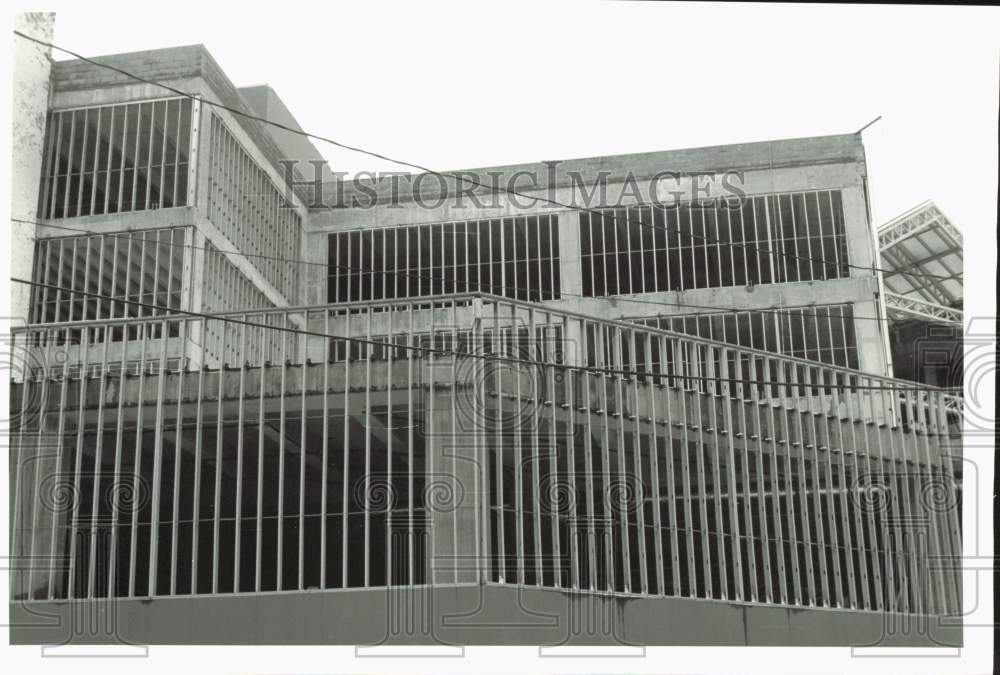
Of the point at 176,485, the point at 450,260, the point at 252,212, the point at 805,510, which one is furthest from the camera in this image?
the point at 450,260

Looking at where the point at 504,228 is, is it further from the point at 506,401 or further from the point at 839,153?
the point at 506,401

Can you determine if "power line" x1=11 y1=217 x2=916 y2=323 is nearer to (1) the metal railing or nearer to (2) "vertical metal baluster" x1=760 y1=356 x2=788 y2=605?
(1) the metal railing

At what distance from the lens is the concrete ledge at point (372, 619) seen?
1236 cm

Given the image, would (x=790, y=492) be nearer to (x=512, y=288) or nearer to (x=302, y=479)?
(x=302, y=479)

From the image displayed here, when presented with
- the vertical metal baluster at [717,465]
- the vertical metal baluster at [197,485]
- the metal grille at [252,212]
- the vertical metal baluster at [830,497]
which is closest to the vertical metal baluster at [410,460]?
the vertical metal baluster at [197,485]

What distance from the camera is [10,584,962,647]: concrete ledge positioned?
12.4 m

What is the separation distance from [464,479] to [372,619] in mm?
1604

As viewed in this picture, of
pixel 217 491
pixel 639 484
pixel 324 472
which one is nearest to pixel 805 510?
pixel 639 484

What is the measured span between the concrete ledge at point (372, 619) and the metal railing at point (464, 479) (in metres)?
0.19

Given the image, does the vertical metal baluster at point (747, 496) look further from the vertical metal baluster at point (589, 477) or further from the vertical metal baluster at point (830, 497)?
the vertical metal baluster at point (589, 477)

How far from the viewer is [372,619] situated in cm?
1251

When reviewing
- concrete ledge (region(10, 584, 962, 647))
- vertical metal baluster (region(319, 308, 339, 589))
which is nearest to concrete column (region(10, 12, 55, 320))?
vertical metal baluster (region(319, 308, 339, 589))

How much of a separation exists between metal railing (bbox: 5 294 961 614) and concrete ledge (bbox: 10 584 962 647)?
19cm

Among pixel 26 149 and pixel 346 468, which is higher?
pixel 26 149
